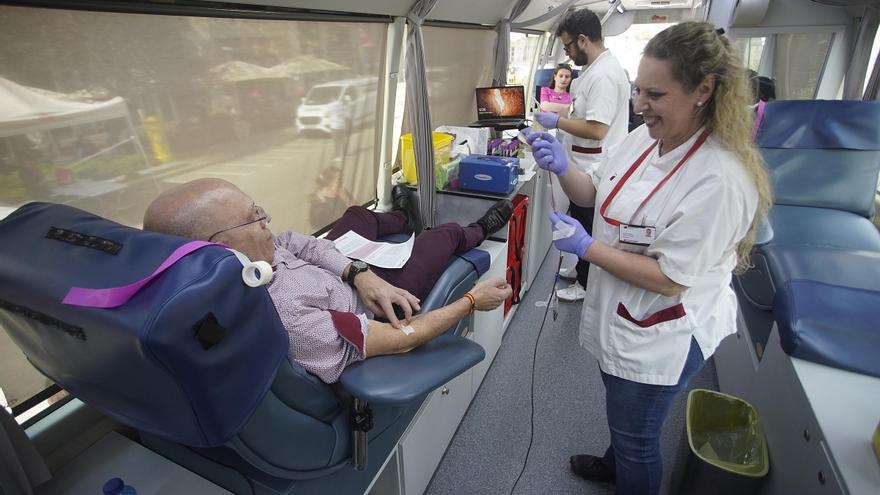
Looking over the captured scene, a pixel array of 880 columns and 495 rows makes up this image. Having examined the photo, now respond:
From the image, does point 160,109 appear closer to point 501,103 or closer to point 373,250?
point 373,250

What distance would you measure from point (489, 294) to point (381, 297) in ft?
1.27

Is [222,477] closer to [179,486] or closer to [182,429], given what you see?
[179,486]

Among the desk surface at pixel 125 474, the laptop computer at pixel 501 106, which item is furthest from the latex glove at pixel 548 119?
the desk surface at pixel 125 474

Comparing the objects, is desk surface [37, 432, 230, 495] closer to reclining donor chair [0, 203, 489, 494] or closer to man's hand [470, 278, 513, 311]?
reclining donor chair [0, 203, 489, 494]

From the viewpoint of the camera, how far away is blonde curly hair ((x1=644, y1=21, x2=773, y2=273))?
36.5 inches

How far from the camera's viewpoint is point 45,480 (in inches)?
37.3

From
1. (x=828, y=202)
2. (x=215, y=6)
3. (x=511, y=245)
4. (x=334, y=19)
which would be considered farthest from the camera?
(x=828, y=202)

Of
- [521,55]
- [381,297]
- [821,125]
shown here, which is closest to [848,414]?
[381,297]

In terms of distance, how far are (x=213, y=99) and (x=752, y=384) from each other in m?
2.28

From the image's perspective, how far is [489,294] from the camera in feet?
4.93

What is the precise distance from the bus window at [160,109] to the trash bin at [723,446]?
1851 mm

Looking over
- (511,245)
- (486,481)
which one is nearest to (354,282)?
(486,481)

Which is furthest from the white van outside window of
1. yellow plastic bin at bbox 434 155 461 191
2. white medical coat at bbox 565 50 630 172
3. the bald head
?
white medical coat at bbox 565 50 630 172

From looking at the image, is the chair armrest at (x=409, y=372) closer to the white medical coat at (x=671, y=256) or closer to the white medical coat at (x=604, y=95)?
the white medical coat at (x=671, y=256)
